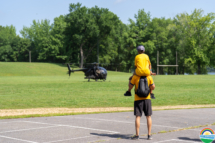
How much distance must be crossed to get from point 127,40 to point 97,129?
90.2 m

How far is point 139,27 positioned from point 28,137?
9848 centimetres

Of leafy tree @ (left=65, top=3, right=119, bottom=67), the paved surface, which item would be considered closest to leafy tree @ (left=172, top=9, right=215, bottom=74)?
leafy tree @ (left=65, top=3, right=119, bottom=67)

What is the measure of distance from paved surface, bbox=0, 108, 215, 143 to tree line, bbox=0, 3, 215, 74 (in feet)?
273

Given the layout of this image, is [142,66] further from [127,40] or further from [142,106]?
[127,40]

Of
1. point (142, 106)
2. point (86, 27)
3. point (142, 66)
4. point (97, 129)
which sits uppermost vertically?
point (86, 27)

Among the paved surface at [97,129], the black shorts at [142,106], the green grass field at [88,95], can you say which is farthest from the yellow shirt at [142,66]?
the green grass field at [88,95]

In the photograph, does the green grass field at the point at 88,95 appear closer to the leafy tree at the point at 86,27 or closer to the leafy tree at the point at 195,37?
the leafy tree at the point at 195,37

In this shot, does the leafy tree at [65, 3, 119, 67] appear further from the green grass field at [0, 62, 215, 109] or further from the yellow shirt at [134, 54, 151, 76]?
the yellow shirt at [134, 54, 151, 76]

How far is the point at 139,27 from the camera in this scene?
103250mm

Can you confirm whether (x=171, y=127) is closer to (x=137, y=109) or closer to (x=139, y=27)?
(x=137, y=109)

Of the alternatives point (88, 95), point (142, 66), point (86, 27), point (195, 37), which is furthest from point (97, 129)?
point (195, 37)

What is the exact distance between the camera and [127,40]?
97.3m

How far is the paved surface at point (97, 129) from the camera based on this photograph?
6836 mm

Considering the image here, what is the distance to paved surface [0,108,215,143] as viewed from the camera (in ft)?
22.4
